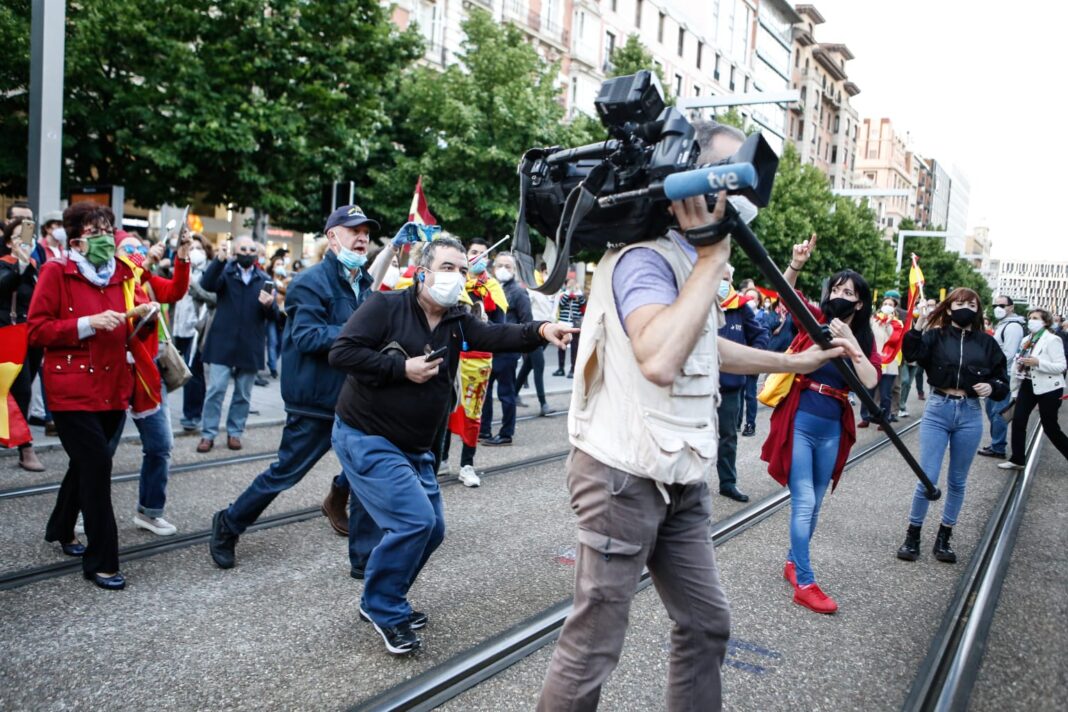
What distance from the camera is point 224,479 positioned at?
670 cm

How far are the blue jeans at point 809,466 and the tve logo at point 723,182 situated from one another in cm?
342

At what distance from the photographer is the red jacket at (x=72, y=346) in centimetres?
433

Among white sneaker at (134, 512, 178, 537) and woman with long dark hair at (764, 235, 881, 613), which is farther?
white sneaker at (134, 512, 178, 537)

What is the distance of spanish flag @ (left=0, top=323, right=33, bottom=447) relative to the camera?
5.27 metres

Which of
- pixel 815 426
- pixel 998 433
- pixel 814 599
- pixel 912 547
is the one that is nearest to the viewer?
pixel 814 599

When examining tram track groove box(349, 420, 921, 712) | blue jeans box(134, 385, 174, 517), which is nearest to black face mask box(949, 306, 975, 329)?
tram track groove box(349, 420, 921, 712)

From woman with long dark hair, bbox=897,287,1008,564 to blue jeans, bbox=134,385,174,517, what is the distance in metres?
4.78

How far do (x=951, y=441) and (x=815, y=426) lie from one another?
4.96ft

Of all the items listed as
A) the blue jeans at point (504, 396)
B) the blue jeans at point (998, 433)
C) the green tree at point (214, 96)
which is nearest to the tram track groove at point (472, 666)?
the blue jeans at point (504, 396)

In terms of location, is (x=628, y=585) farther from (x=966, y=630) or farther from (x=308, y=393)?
(x=966, y=630)

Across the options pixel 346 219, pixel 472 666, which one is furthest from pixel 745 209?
pixel 346 219

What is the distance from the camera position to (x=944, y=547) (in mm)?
5762

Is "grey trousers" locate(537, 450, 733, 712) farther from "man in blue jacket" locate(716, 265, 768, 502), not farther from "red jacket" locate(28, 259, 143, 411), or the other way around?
"man in blue jacket" locate(716, 265, 768, 502)

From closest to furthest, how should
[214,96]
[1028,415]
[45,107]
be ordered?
[45,107]
[1028,415]
[214,96]
